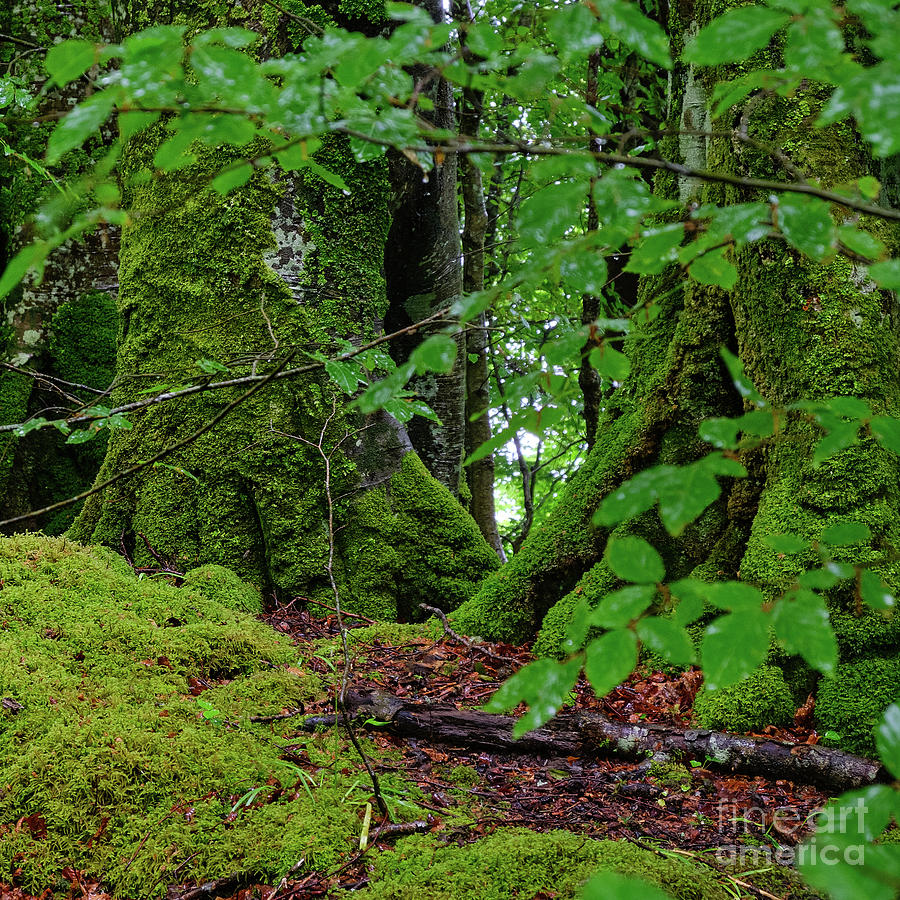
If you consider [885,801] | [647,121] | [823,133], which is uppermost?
[647,121]

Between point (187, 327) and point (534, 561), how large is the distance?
8.71 ft

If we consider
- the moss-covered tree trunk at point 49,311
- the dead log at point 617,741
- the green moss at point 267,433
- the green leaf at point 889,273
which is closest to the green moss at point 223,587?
the green moss at point 267,433

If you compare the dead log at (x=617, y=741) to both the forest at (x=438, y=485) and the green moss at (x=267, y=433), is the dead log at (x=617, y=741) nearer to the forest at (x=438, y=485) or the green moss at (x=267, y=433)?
the forest at (x=438, y=485)

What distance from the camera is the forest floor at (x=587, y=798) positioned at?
192cm

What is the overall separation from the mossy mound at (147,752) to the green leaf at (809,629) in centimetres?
157

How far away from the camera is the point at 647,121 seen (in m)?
6.63

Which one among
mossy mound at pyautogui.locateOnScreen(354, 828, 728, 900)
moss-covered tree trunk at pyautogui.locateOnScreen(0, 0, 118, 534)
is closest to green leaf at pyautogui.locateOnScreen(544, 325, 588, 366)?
mossy mound at pyautogui.locateOnScreen(354, 828, 728, 900)

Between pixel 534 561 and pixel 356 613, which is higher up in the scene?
pixel 534 561

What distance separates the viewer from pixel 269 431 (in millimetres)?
4332

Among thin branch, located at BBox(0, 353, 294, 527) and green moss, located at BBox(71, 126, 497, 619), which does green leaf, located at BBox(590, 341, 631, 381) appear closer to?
thin branch, located at BBox(0, 353, 294, 527)

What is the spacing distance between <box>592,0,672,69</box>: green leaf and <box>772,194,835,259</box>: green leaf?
0.88 ft

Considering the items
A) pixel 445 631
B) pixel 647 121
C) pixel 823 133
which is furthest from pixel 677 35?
pixel 445 631

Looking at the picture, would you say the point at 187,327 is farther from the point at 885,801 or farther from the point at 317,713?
the point at 885,801

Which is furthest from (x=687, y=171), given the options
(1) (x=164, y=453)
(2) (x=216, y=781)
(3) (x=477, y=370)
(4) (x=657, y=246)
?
(3) (x=477, y=370)
